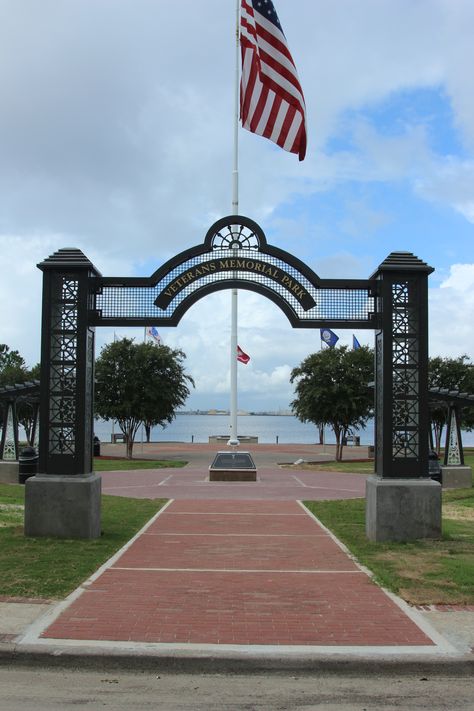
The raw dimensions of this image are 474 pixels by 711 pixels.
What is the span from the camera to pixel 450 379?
39469mm

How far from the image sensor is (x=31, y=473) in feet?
70.4

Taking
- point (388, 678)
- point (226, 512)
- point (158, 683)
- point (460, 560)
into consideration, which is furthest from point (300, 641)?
point (226, 512)

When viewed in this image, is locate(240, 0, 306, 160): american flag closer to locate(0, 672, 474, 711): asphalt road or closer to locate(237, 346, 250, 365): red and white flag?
locate(0, 672, 474, 711): asphalt road

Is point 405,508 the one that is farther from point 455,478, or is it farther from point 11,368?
point 11,368

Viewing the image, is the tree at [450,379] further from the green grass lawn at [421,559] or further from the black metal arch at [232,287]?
the black metal arch at [232,287]

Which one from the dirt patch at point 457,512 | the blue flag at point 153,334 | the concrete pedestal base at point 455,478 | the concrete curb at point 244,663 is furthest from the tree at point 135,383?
the concrete curb at point 244,663

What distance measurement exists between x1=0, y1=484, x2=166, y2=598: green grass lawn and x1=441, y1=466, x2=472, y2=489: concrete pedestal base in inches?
442

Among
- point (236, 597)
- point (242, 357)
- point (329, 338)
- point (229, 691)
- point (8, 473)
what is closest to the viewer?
point (229, 691)

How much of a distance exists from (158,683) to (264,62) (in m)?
11.9

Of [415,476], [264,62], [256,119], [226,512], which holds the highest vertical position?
[264,62]

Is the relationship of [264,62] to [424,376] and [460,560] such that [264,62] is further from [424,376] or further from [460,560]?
[460,560]

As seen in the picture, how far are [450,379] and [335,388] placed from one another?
911 centimetres

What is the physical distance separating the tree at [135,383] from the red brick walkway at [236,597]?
74.6ft

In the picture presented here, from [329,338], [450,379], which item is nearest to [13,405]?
[329,338]
